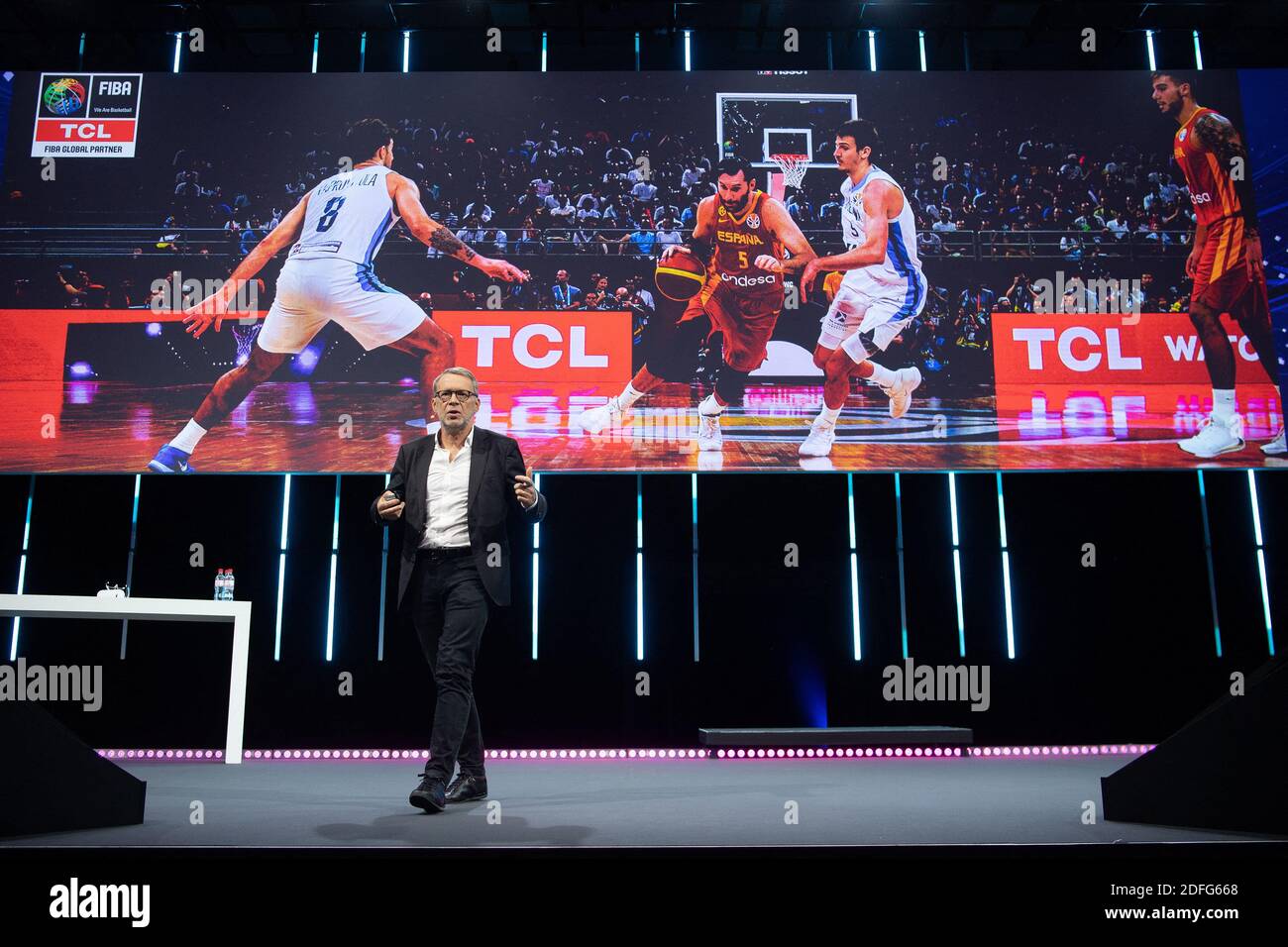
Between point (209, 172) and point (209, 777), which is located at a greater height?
point (209, 172)

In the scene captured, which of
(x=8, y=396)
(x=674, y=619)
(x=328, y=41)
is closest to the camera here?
(x=8, y=396)

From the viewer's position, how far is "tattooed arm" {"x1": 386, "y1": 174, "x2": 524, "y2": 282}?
4.96 m

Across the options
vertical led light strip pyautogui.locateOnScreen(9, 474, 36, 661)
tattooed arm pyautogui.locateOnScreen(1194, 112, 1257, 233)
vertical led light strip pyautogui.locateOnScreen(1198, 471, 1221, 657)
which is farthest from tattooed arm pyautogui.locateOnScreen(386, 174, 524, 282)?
vertical led light strip pyautogui.locateOnScreen(1198, 471, 1221, 657)

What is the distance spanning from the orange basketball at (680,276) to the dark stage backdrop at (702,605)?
0.95m

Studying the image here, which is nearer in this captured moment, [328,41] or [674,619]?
[674,619]

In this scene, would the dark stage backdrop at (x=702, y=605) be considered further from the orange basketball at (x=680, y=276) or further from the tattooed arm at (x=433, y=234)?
the tattooed arm at (x=433, y=234)

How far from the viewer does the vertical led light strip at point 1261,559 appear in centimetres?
508

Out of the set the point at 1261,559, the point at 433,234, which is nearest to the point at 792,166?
the point at 433,234

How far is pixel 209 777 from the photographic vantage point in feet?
12.9

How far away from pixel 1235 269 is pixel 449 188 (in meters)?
3.92

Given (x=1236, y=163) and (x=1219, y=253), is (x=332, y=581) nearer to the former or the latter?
(x=1219, y=253)

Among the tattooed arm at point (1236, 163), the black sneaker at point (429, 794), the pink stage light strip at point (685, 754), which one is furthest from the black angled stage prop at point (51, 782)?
the tattooed arm at point (1236, 163)
